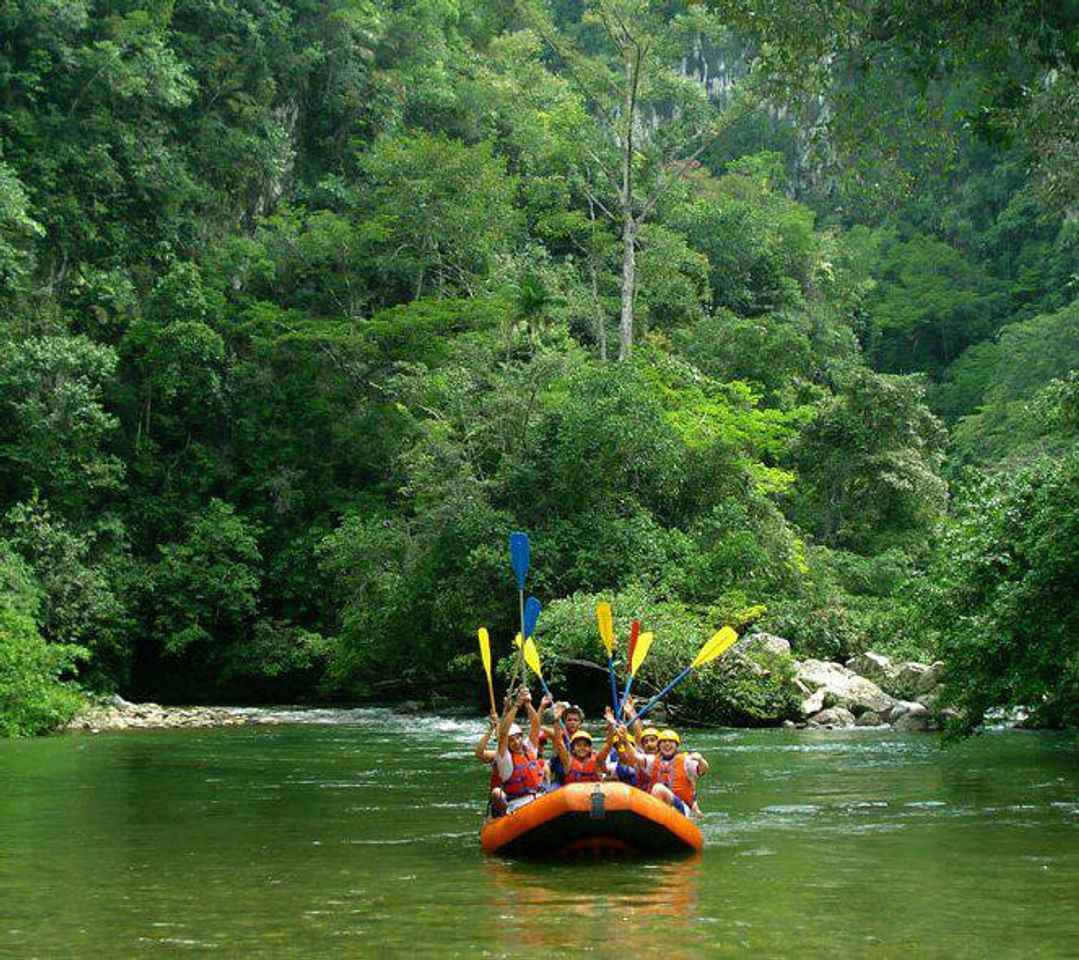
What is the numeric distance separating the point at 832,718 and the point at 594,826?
11.8 m

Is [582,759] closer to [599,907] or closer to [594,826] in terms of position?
[594,826]

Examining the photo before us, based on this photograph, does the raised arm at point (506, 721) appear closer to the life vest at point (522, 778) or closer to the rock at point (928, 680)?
the life vest at point (522, 778)

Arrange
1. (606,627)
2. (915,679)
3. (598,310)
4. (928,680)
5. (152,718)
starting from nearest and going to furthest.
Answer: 1. (606,627)
2. (928,680)
3. (915,679)
4. (152,718)
5. (598,310)

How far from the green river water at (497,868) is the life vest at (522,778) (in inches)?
19.7

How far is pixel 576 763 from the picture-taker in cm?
906

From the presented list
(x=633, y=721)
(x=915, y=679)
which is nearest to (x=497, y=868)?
(x=633, y=721)

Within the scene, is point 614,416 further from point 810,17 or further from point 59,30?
point 59,30

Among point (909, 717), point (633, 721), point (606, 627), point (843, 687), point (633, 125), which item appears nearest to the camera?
point (633, 721)

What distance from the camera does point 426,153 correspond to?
102ft

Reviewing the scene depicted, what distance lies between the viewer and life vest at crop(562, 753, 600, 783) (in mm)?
9047

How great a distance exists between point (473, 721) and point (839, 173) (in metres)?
11.1

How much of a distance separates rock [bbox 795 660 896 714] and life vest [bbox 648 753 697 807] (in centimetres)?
1106

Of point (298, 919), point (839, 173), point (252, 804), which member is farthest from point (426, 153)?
point (298, 919)

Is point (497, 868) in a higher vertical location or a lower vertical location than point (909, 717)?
lower
